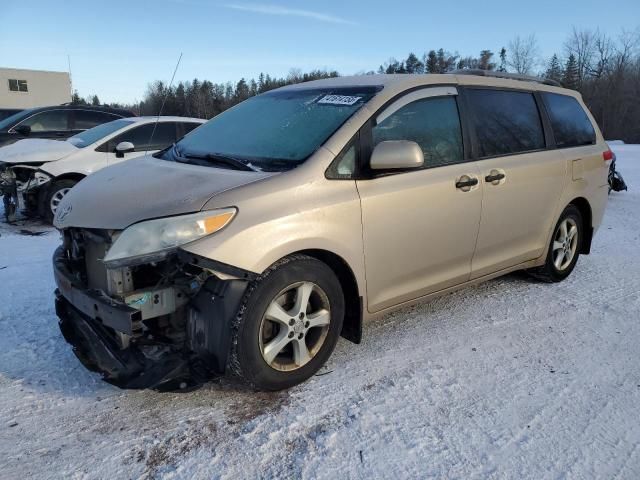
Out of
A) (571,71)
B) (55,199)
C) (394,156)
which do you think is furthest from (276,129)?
(571,71)

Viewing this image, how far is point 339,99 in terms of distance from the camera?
349cm

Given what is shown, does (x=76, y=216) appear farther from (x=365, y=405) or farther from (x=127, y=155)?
(x=127, y=155)

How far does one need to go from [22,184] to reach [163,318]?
5772 millimetres

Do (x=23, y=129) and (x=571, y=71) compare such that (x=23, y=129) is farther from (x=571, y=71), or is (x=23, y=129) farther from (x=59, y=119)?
(x=571, y=71)

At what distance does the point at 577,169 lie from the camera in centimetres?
473

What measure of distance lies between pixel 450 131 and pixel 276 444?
94.1 inches

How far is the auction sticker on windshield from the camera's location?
3.40 metres

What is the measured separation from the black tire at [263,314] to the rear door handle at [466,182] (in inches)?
46.5

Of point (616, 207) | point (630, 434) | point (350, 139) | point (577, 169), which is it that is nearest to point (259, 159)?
point (350, 139)

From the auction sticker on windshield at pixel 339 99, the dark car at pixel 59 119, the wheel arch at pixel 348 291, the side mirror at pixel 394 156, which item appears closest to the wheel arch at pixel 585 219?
the side mirror at pixel 394 156

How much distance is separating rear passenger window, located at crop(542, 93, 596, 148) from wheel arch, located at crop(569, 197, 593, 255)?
1.73ft

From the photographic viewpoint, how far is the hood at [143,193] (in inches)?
107

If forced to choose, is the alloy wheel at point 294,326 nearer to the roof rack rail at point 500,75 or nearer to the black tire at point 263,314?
the black tire at point 263,314

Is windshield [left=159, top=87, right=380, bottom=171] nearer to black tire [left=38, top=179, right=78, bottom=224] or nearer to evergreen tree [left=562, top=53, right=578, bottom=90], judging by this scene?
black tire [left=38, top=179, right=78, bottom=224]
